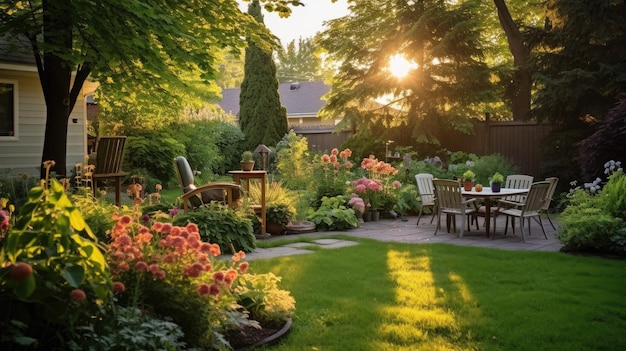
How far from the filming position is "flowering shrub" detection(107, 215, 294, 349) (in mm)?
3119

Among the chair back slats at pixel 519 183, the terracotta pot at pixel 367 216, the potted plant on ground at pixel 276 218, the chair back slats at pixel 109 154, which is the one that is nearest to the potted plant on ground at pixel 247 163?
the potted plant on ground at pixel 276 218

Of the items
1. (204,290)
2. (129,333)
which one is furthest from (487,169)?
(129,333)

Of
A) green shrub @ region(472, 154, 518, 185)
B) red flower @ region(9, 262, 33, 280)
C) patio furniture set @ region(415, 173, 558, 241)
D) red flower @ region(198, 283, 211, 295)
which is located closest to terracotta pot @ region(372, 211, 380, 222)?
patio furniture set @ region(415, 173, 558, 241)

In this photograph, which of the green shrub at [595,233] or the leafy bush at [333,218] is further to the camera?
the leafy bush at [333,218]

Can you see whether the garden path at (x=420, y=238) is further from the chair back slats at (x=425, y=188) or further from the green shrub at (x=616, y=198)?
the green shrub at (x=616, y=198)

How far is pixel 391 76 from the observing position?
17734mm

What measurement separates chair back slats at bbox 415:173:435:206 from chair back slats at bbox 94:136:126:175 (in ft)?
16.4

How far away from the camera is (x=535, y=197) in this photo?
28.6 ft

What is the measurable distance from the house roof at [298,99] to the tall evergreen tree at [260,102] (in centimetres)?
1341

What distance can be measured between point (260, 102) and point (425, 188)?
38.4 feet

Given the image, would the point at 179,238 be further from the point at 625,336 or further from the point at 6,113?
the point at 6,113

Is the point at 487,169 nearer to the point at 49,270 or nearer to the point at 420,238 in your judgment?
the point at 420,238

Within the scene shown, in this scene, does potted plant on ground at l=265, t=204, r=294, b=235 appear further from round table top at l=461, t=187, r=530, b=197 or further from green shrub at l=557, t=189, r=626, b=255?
green shrub at l=557, t=189, r=626, b=255

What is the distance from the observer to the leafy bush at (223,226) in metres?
7.00
